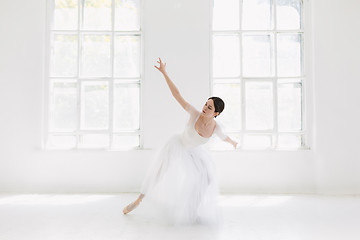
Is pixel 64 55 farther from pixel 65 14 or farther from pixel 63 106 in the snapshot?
pixel 63 106

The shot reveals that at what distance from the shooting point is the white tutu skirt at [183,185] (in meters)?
2.53

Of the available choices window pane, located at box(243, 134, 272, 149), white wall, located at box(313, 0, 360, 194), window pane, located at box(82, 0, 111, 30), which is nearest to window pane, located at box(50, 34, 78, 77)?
window pane, located at box(82, 0, 111, 30)

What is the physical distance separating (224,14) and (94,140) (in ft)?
7.57

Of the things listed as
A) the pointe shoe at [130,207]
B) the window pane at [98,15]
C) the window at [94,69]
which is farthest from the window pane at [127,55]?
the pointe shoe at [130,207]

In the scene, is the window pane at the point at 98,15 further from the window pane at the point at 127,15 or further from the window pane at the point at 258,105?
the window pane at the point at 258,105

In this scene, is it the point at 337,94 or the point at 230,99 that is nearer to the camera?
the point at 337,94

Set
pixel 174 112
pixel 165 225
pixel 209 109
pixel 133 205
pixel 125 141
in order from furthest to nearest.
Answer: pixel 125 141 < pixel 174 112 < pixel 133 205 < pixel 209 109 < pixel 165 225

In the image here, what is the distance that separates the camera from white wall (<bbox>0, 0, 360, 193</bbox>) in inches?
152

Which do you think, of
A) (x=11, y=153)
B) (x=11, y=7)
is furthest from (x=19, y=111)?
(x=11, y=7)

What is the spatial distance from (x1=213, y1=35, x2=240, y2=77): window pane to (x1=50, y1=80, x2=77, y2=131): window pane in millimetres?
1828

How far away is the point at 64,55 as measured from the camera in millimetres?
4055

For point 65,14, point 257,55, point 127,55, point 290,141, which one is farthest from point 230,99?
point 65,14

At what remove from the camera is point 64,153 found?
3.88 metres

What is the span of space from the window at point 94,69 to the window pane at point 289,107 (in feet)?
5.93
